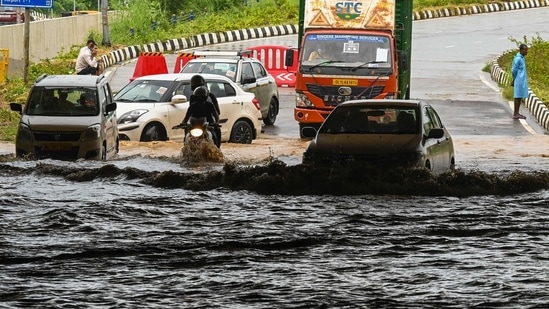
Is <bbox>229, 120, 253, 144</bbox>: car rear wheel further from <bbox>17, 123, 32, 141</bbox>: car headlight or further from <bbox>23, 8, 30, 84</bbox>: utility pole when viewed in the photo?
<bbox>23, 8, 30, 84</bbox>: utility pole

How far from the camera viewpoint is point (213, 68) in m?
25.1

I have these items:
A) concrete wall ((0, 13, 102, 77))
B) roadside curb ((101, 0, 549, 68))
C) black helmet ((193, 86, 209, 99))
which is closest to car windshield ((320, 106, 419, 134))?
black helmet ((193, 86, 209, 99))

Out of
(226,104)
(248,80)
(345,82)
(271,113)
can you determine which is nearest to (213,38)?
(271,113)

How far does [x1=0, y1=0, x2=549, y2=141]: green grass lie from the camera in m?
32.6

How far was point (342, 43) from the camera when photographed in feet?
74.3

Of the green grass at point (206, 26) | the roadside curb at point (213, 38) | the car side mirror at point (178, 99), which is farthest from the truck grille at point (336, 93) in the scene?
the roadside curb at point (213, 38)

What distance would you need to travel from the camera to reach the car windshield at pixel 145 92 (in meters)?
21.2

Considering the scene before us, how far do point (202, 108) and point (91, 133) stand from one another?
5.38 feet

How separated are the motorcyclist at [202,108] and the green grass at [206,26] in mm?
9668

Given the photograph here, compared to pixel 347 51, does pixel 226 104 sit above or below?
below

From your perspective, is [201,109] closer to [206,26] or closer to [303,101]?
[303,101]

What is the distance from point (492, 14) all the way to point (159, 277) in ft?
155

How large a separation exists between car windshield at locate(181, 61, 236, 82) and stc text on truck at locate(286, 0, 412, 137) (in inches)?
71.7

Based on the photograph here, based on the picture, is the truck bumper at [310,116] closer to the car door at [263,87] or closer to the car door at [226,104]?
the car door at [226,104]
